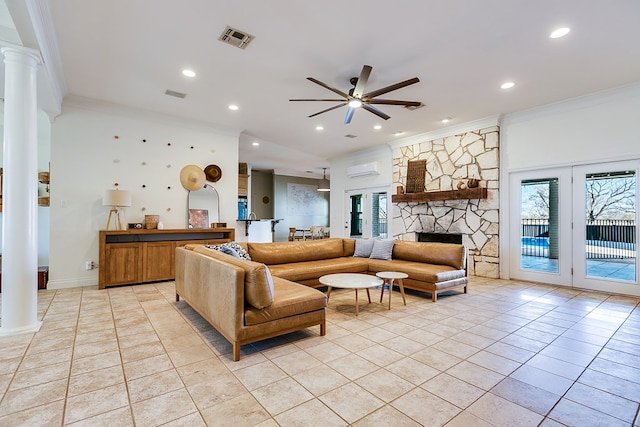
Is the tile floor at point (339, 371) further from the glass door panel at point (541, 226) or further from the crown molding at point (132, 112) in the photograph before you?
the crown molding at point (132, 112)

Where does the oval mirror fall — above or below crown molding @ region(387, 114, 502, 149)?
below

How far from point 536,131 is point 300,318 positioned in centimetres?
527

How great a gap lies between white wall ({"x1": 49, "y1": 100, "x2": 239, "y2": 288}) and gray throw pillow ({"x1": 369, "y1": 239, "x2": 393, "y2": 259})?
12.2 ft

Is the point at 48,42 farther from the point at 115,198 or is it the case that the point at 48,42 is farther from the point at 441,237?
the point at 441,237

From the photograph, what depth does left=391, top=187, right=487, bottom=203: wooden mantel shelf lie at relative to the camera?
5.81m

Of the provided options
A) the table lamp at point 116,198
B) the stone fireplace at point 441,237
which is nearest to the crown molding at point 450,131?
the stone fireplace at point 441,237

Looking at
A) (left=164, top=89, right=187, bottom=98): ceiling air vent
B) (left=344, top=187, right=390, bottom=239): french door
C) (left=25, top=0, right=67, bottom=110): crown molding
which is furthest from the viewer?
(left=344, top=187, right=390, bottom=239): french door

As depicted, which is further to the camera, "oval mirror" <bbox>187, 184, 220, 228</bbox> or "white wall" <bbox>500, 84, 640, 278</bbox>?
"oval mirror" <bbox>187, 184, 220, 228</bbox>

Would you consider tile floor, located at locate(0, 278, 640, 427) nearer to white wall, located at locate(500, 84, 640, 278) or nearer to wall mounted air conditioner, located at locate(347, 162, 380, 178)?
white wall, located at locate(500, 84, 640, 278)

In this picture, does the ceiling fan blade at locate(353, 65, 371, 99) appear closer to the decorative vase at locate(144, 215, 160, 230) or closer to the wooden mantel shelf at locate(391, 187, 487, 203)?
the wooden mantel shelf at locate(391, 187, 487, 203)

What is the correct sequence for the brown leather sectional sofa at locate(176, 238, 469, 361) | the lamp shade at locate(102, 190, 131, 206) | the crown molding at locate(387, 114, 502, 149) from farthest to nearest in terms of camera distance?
the crown molding at locate(387, 114, 502, 149), the lamp shade at locate(102, 190, 131, 206), the brown leather sectional sofa at locate(176, 238, 469, 361)

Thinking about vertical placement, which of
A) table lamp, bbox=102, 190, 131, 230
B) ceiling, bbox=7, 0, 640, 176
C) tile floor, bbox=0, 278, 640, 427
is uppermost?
ceiling, bbox=7, 0, 640, 176

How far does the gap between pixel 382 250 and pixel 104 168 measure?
5008mm

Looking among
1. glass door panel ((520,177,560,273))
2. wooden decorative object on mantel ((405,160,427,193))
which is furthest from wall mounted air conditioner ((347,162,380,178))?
glass door panel ((520,177,560,273))
